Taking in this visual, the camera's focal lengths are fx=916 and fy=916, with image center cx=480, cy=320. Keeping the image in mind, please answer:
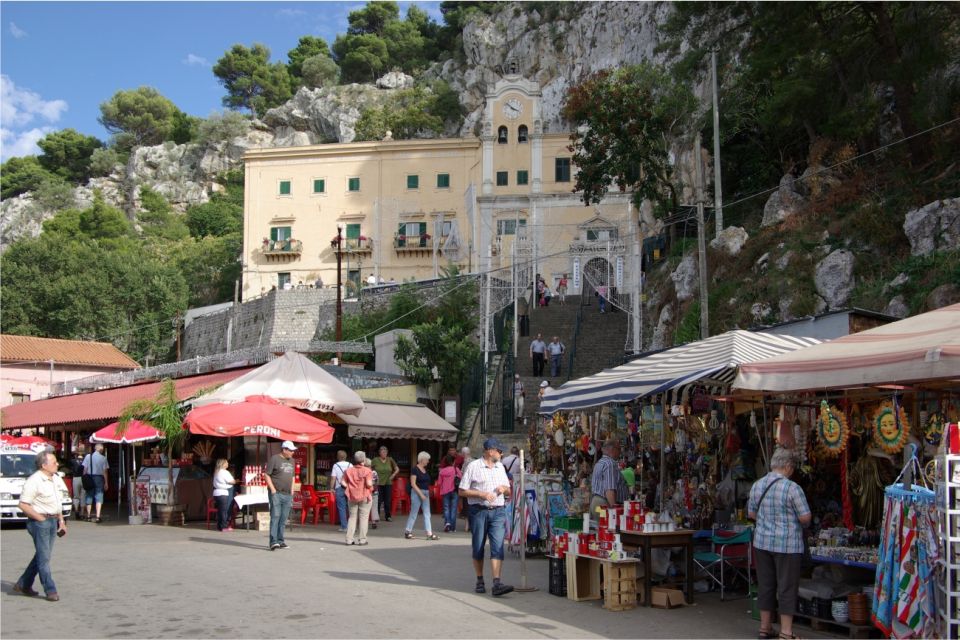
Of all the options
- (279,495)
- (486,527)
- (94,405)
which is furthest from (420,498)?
(94,405)

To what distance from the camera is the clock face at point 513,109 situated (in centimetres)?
5191

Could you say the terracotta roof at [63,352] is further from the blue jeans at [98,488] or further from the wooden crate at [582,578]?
the wooden crate at [582,578]

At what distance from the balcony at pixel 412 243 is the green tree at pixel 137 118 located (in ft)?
185

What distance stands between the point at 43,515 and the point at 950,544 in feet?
27.2

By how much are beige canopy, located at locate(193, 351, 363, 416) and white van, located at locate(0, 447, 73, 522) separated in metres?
3.52

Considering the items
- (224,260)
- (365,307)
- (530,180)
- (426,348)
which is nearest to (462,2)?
(224,260)

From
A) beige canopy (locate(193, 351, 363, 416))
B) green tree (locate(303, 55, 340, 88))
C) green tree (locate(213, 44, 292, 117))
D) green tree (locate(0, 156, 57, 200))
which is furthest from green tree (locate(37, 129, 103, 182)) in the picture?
beige canopy (locate(193, 351, 363, 416))

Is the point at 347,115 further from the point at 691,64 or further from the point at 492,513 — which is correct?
the point at 492,513

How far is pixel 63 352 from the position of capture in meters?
48.4

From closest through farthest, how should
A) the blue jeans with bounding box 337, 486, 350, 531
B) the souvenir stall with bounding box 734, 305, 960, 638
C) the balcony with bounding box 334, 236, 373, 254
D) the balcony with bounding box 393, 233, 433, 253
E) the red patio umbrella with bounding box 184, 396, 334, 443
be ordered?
the souvenir stall with bounding box 734, 305, 960, 638 → the red patio umbrella with bounding box 184, 396, 334, 443 → the blue jeans with bounding box 337, 486, 350, 531 → the balcony with bounding box 393, 233, 433, 253 → the balcony with bounding box 334, 236, 373, 254

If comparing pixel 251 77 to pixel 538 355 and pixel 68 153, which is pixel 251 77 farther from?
pixel 538 355

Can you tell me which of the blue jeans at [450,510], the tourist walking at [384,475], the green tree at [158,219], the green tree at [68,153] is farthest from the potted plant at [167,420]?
the green tree at [68,153]

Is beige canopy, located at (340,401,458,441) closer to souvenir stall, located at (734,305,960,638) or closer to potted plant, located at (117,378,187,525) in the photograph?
potted plant, located at (117,378,187,525)

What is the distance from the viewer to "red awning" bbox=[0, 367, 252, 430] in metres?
21.2
